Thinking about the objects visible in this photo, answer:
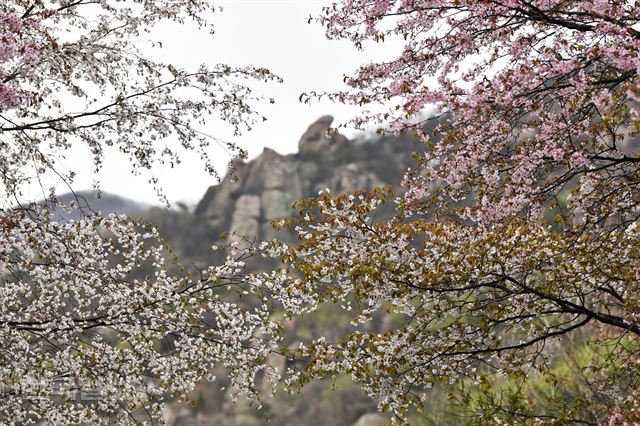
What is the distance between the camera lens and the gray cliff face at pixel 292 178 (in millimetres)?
46750

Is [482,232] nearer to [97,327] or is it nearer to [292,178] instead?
[97,327]

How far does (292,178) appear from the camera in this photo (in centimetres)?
5000

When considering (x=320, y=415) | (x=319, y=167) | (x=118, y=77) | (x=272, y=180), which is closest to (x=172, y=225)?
(x=272, y=180)

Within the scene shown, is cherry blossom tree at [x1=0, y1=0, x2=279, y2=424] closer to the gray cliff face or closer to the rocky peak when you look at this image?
the gray cliff face

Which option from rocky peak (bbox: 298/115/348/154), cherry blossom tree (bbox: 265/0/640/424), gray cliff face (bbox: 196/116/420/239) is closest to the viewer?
cherry blossom tree (bbox: 265/0/640/424)

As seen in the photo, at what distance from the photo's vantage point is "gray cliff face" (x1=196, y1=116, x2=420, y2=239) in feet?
153

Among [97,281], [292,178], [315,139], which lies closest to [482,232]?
[97,281]

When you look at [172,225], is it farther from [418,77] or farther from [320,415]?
[418,77]

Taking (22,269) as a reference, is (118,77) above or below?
Result: above

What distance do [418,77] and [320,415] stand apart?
31.5 metres

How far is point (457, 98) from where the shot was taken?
6020mm

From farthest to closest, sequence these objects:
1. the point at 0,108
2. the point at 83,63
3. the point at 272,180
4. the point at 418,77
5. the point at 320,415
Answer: the point at 272,180 < the point at 320,415 < the point at 418,77 < the point at 83,63 < the point at 0,108

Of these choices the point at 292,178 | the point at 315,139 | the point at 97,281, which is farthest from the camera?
the point at 315,139

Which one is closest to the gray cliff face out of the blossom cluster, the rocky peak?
the rocky peak
